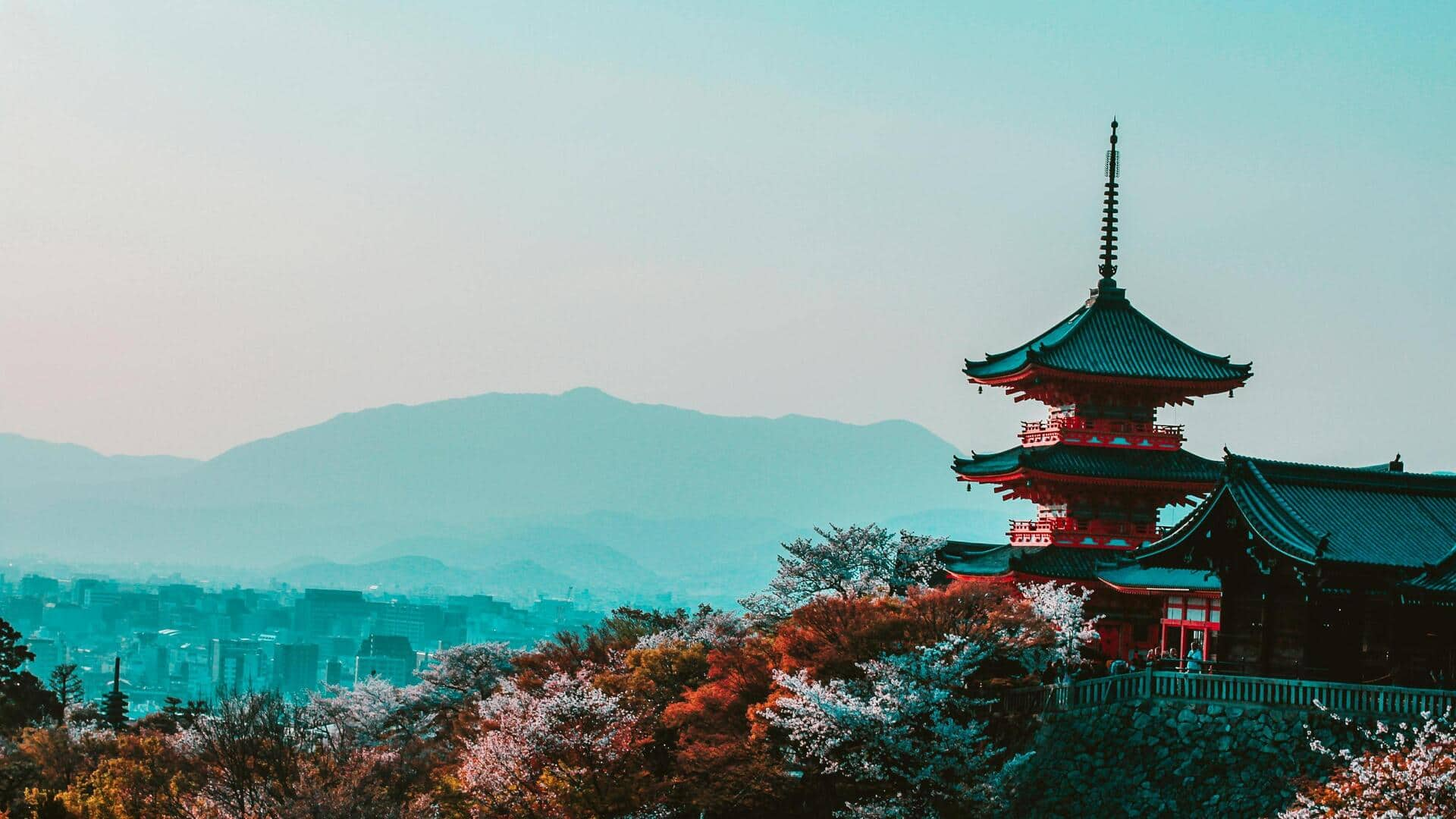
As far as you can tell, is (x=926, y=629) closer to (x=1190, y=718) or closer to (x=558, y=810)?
(x=1190, y=718)

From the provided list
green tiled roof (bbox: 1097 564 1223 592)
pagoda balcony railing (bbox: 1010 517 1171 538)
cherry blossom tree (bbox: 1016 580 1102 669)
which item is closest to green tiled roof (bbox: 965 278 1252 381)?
pagoda balcony railing (bbox: 1010 517 1171 538)

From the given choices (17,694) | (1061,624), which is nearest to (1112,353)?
(1061,624)

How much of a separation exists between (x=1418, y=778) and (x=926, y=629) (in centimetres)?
1413

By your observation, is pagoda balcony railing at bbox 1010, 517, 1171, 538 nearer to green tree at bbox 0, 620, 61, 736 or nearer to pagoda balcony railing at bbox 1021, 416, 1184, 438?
pagoda balcony railing at bbox 1021, 416, 1184, 438

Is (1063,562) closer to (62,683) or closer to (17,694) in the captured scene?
(17,694)

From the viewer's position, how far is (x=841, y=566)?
61.1 m

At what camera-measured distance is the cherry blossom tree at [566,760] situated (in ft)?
153

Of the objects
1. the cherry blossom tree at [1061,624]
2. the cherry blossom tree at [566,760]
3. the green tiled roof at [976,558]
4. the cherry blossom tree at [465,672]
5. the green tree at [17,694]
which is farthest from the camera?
the cherry blossom tree at [465,672]

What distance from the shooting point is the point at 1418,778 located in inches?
1184

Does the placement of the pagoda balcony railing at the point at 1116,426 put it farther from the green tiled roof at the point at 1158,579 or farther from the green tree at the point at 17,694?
the green tree at the point at 17,694

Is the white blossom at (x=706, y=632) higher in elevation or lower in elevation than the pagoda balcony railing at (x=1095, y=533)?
lower

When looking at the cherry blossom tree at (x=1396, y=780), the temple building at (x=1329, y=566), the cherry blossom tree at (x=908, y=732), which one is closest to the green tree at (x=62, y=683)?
the cherry blossom tree at (x=908, y=732)

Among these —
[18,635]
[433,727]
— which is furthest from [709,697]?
[18,635]

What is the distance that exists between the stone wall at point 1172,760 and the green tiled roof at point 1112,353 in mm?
17340
